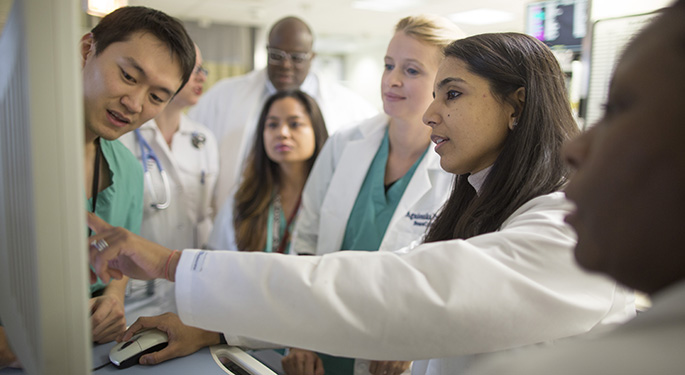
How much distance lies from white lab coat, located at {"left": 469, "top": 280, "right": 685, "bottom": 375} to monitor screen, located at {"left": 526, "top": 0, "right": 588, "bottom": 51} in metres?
1.94

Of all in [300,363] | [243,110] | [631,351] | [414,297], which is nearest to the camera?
[631,351]

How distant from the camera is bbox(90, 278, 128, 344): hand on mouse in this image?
1.01 m

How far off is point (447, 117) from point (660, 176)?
639 mm

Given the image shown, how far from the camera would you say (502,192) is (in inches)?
35.8

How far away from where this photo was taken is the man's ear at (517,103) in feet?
3.09

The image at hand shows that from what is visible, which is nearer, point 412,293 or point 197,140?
point 412,293

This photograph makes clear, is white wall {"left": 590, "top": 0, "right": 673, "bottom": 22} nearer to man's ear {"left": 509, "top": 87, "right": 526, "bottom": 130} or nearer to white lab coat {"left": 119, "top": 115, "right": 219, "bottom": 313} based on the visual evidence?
man's ear {"left": 509, "top": 87, "right": 526, "bottom": 130}

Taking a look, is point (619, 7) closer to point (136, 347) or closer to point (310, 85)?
point (310, 85)

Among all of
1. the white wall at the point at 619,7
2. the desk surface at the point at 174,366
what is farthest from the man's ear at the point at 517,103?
the white wall at the point at 619,7

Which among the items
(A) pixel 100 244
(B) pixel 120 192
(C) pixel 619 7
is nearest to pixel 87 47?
(B) pixel 120 192

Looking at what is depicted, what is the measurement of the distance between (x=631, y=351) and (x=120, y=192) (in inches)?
50.3

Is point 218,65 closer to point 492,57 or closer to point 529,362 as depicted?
point 492,57

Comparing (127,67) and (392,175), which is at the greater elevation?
(127,67)

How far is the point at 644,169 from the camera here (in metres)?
0.37
